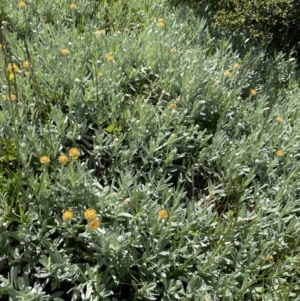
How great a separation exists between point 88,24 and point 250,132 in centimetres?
135

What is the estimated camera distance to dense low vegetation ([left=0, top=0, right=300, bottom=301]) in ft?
6.68

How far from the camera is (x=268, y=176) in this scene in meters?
2.59

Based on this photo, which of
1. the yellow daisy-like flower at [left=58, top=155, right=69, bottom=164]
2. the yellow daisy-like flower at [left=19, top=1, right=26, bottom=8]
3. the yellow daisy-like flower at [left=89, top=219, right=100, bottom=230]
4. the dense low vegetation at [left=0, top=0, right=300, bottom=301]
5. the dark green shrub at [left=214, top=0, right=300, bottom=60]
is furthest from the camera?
the dark green shrub at [left=214, top=0, right=300, bottom=60]

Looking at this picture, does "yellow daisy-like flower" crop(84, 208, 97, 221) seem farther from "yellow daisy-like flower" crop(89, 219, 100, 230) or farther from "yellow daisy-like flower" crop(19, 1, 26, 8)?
"yellow daisy-like flower" crop(19, 1, 26, 8)

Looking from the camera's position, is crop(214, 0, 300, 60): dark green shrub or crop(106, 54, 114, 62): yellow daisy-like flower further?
crop(214, 0, 300, 60): dark green shrub

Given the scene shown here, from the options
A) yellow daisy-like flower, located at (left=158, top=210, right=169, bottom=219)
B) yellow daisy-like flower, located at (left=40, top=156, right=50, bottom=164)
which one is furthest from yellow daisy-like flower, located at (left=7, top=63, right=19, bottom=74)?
yellow daisy-like flower, located at (left=158, top=210, right=169, bottom=219)

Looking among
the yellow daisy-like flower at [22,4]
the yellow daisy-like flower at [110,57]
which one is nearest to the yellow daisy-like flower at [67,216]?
the yellow daisy-like flower at [110,57]

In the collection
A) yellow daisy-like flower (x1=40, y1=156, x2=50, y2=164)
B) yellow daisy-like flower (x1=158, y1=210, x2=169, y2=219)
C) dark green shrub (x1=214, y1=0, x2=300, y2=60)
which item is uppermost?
dark green shrub (x1=214, y1=0, x2=300, y2=60)

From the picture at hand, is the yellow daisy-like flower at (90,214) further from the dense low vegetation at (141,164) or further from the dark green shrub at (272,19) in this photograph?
the dark green shrub at (272,19)

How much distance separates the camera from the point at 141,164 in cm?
249

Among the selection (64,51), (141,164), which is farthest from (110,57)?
(141,164)

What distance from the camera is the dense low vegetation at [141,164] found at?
2.04 metres

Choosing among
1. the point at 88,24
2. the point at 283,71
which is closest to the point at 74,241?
the point at 88,24

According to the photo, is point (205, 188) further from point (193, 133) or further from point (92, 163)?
point (92, 163)
